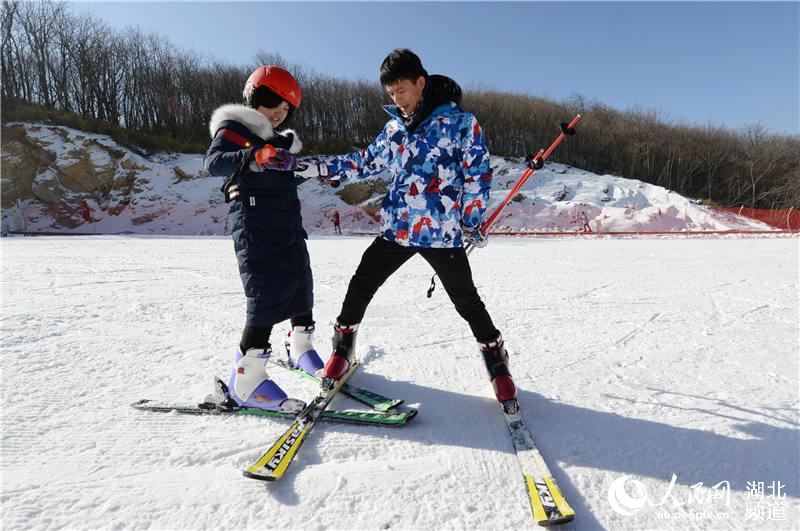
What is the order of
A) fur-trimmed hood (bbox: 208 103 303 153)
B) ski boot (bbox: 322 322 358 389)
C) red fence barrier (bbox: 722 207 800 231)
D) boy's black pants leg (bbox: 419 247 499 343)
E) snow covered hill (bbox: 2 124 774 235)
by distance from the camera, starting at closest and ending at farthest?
1. fur-trimmed hood (bbox: 208 103 303 153)
2. boy's black pants leg (bbox: 419 247 499 343)
3. ski boot (bbox: 322 322 358 389)
4. red fence barrier (bbox: 722 207 800 231)
5. snow covered hill (bbox: 2 124 774 235)

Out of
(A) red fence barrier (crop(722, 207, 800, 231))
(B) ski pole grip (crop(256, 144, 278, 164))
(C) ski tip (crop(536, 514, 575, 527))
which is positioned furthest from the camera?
(A) red fence barrier (crop(722, 207, 800, 231))

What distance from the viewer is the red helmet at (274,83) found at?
228 centimetres

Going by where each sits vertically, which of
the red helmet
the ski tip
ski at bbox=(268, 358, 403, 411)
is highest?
the red helmet

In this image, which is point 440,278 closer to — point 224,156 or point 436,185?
point 436,185

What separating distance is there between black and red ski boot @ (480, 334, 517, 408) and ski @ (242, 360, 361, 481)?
2.89ft

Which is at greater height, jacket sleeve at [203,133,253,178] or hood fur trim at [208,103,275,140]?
hood fur trim at [208,103,275,140]

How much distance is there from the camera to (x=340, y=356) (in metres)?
2.51

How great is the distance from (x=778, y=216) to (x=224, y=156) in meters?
25.7

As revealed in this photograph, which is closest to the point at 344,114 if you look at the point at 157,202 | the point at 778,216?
the point at 157,202

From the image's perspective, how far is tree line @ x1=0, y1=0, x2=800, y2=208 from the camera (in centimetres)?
2625

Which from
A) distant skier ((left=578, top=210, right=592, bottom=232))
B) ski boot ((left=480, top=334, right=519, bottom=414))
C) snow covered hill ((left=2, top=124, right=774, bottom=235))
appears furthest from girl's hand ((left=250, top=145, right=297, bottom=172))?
distant skier ((left=578, top=210, right=592, bottom=232))

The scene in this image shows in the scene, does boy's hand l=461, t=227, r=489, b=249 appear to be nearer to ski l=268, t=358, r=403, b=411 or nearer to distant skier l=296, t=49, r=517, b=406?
distant skier l=296, t=49, r=517, b=406

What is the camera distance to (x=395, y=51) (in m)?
2.20

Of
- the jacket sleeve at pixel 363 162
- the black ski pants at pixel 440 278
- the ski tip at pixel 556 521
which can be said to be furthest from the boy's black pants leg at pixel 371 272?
the ski tip at pixel 556 521
